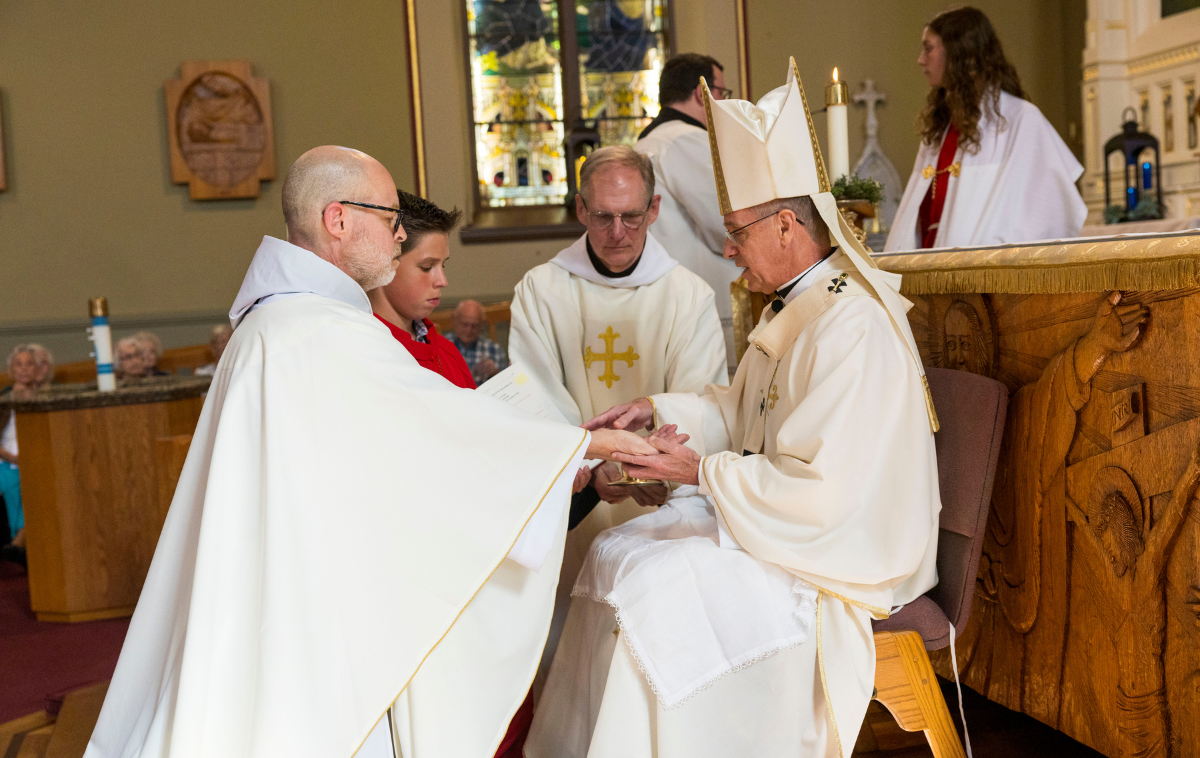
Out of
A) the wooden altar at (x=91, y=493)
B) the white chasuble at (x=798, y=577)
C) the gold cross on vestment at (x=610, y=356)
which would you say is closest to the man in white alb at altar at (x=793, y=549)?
the white chasuble at (x=798, y=577)

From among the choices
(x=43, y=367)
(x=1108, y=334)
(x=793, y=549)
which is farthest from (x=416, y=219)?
(x=43, y=367)

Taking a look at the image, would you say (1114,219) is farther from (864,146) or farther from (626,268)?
(626,268)

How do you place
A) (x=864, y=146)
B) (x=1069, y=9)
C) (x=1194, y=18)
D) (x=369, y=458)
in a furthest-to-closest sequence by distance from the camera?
A: 1. (x=864, y=146)
2. (x=1069, y=9)
3. (x=1194, y=18)
4. (x=369, y=458)

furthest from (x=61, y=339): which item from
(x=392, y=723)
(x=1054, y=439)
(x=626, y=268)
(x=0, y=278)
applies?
(x=1054, y=439)

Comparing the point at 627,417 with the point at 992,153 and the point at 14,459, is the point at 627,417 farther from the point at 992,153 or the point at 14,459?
the point at 14,459

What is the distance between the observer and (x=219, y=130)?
7.80 metres

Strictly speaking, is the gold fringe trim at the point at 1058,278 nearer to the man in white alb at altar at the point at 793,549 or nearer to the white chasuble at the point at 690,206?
the man in white alb at altar at the point at 793,549

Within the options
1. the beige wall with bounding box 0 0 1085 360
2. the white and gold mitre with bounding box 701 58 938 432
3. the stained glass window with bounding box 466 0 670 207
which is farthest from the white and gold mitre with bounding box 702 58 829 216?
the stained glass window with bounding box 466 0 670 207

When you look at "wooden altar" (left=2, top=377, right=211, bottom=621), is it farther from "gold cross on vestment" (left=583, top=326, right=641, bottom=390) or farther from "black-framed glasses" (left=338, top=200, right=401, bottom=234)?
"black-framed glasses" (left=338, top=200, right=401, bottom=234)

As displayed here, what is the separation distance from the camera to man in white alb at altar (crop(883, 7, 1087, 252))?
3.81 meters

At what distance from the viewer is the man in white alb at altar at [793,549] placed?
2170 millimetres

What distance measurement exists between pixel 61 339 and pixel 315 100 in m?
2.65

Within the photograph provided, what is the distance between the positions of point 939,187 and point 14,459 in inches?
212

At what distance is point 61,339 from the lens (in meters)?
7.92
